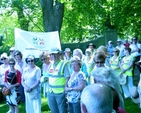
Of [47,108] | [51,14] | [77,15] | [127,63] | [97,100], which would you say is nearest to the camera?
[97,100]

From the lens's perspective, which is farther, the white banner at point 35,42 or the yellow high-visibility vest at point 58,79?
the white banner at point 35,42

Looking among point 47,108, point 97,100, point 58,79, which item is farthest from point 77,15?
point 97,100

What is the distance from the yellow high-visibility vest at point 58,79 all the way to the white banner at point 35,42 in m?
5.76

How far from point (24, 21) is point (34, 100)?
21053 millimetres

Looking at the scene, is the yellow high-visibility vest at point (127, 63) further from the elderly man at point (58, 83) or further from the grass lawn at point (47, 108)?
the elderly man at point (58, 83)

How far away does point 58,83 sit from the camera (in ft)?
22.4

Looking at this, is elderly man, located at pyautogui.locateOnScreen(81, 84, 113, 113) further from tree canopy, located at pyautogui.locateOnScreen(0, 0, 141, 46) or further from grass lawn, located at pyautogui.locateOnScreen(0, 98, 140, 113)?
tree canopy, located at pyautogui.locateOnScreen(0, 0, 141, 46)

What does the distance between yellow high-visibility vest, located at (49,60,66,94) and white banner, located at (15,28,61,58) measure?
18.9 ft

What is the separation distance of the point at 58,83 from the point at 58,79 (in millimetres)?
80

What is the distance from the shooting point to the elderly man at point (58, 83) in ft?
22.1

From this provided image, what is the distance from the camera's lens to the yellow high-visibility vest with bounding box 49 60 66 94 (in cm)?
677

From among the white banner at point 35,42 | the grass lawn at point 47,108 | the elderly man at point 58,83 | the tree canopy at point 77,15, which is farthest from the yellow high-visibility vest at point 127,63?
the tree canopy at point 77,15

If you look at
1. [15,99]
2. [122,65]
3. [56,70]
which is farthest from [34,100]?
[122,65]

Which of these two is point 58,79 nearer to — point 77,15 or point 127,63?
point 127,63
